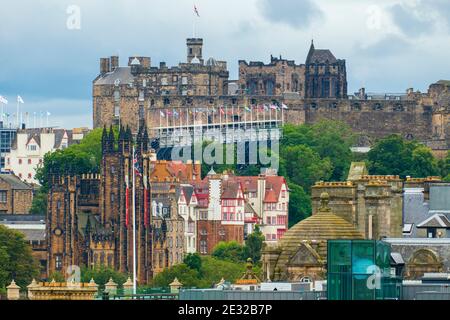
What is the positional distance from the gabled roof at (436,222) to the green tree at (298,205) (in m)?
99.1

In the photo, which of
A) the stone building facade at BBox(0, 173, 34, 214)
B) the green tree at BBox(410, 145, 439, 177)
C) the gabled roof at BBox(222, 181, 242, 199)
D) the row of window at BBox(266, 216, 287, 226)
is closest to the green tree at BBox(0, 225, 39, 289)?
the gabled roof at BBox(222, 181, 242, 199)

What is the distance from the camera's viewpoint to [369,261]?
3744 cm

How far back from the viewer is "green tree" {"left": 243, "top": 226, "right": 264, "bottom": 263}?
474ft

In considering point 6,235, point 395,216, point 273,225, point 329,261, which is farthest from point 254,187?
point 329,261

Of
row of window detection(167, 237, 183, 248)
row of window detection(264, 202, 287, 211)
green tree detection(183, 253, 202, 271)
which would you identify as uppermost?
row of window detection(264, 202, 287, 211)

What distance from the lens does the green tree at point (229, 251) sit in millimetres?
146750

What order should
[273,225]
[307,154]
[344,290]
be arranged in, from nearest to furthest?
[344,290] → [273,225] → [307,154]

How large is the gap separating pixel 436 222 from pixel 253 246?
82.3 metres

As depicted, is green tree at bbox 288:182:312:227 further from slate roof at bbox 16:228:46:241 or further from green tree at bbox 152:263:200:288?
green tree at bbox 152:263:200:288

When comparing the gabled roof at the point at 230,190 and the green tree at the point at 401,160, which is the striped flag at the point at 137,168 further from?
the green tree at the point at 401,160

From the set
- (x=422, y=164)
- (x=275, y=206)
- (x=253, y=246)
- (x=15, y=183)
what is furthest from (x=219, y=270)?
(x=15, y=183)

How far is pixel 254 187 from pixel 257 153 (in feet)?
64.1

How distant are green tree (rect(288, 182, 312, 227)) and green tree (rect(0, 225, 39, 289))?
2871cm
